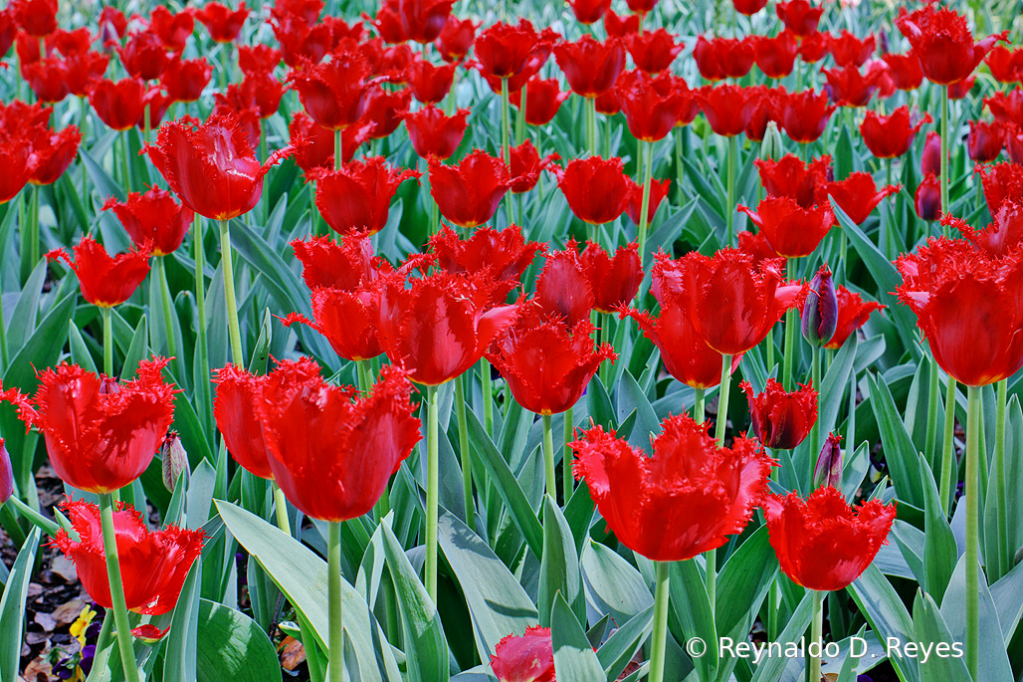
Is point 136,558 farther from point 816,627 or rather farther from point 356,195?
point 356,195

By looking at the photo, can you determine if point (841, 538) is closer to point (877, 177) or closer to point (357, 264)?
point (357, 264)

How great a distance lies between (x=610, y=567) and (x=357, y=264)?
0.54 meters

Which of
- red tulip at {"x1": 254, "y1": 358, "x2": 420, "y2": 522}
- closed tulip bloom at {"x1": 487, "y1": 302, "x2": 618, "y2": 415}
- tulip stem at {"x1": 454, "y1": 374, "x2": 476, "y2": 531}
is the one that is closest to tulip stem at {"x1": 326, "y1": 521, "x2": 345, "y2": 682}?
red tulip at {"x1": 254, "y1": 358, "x2": 420, "y2": 522}

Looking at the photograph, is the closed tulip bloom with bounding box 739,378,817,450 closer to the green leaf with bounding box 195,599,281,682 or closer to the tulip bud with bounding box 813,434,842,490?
the tulip bud with bounding box 813,434,842,490

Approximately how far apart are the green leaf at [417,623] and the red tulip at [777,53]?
2887 mm

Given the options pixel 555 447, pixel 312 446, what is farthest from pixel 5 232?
pixel 312 446

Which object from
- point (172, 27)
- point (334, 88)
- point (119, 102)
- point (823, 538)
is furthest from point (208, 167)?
point (172, 27)

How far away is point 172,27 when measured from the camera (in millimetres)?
3803

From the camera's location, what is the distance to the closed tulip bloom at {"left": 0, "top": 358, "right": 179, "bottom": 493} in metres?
0.85

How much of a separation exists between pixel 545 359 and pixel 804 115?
1.77 meters

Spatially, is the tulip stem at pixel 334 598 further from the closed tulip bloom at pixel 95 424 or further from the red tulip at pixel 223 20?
the red tulip at pixel 223 20

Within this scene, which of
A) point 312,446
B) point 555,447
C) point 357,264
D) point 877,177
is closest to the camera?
point 312,446

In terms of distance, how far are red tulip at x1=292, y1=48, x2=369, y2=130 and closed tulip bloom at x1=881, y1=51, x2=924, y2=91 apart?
6.33ft

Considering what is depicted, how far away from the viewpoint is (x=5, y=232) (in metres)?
2.50
